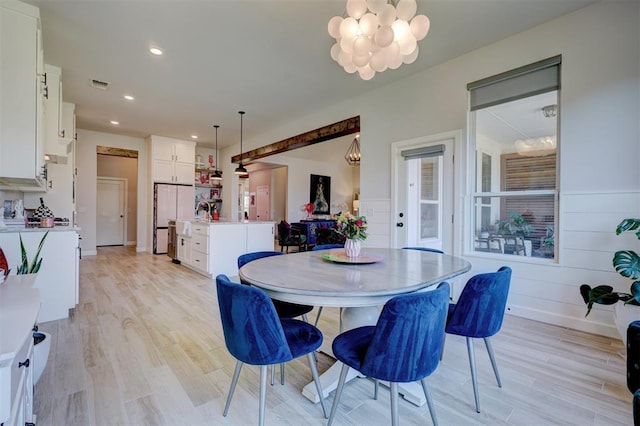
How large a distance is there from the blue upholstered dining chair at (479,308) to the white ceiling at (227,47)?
238cm

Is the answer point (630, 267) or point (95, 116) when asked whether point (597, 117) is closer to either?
point (630, 267)

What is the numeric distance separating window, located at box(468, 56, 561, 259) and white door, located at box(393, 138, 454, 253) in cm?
45

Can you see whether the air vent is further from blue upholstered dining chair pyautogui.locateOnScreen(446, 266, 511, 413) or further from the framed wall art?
the framed wall art

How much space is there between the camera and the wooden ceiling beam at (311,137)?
15.4ft

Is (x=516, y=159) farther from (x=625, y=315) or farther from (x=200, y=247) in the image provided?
(x=200, y=247)

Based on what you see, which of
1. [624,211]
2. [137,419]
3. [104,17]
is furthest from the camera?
[104,17]

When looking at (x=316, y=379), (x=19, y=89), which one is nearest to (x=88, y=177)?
(x=19, y=89)

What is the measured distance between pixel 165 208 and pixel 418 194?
611 centimetres

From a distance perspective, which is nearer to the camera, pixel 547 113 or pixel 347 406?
pixel 347 406

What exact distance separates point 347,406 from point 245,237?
3.77 meters

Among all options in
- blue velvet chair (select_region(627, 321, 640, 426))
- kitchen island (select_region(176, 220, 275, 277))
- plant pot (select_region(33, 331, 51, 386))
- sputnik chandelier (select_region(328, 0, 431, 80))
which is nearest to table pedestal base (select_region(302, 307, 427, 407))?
blue velvet chair (select_region(627, 321, 640, 426))

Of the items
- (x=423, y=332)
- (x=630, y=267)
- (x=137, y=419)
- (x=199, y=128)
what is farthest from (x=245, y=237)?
(x=630, y=267)

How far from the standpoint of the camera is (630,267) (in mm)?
2117

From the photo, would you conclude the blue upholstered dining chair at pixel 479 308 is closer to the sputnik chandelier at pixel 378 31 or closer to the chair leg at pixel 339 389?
the chair leg at pixel 339 389
